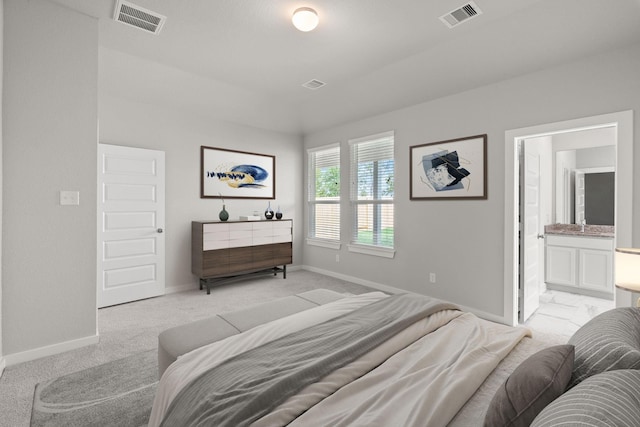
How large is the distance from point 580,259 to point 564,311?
1.01 metres

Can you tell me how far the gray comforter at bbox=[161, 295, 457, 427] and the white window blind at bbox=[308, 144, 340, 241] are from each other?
3940mm

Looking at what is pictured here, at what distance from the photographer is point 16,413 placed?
6.33 ft

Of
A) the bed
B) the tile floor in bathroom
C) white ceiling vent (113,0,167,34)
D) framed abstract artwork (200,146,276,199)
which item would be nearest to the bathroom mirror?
the tile floor in bathroom

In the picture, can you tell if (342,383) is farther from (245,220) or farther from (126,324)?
(245,220)

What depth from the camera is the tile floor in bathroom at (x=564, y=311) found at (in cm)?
336

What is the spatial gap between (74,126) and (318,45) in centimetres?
242

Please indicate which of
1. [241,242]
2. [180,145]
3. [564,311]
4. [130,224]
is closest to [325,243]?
[241,242]

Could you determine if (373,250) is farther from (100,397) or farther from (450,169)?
(100,397)

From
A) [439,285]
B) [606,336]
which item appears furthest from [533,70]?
[606,336]

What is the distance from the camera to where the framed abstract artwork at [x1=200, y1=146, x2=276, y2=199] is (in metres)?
4.98

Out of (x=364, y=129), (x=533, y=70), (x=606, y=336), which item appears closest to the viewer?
(x=606, y=336)

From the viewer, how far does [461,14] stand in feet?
8.99

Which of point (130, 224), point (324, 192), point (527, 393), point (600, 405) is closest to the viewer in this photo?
point (600, 405)

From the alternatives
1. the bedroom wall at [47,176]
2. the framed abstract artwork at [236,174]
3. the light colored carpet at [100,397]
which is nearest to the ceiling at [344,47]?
the bedroom wall at [47,176]
